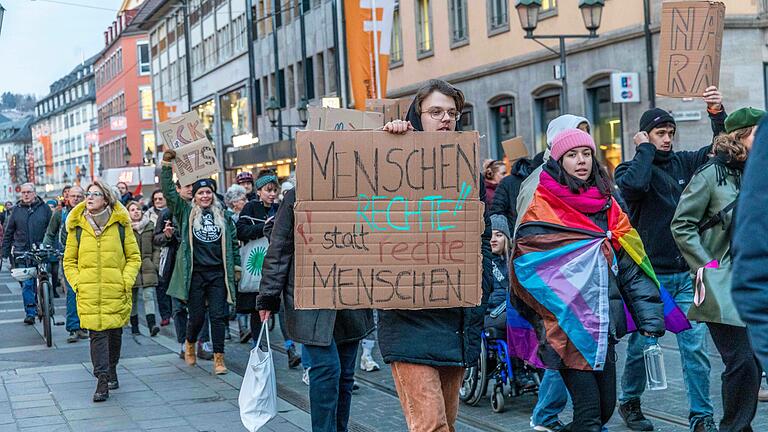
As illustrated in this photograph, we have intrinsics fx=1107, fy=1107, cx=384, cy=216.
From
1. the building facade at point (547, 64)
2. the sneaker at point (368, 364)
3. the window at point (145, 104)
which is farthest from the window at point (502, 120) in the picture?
the window at point (145, 104)

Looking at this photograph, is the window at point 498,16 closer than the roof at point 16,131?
Yes

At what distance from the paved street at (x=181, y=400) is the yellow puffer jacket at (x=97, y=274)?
0.67 metres

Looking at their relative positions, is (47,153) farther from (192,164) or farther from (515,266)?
(515,266)

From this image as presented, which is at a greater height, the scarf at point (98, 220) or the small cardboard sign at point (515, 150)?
the small cardboard sign at point (515, 150)

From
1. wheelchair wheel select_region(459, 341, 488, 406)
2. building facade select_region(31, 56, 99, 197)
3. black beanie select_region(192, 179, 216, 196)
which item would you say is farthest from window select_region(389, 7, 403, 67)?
building facade select_region(31, 56, 99, 197)

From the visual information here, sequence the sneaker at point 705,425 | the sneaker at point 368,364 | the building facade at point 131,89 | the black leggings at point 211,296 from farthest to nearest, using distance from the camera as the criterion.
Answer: the building facade at point 131,89
the black leggings at point 211,296
the sneaker at point 368,364
the sneaker at point 705,425

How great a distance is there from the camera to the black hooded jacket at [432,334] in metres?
4.97

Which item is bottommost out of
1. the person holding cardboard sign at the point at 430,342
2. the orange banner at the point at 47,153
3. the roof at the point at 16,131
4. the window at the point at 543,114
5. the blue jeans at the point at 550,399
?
the blue jeans at the point at 550,399

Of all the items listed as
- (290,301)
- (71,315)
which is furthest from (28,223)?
(290,301)

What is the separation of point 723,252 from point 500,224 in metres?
2.55

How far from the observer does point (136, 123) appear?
84.9 m

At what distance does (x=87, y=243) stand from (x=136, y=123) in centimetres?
7765

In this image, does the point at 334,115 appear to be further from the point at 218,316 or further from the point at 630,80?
the point at 630,80

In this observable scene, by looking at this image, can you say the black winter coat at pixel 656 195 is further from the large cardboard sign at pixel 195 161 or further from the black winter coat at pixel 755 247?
the large cardboard sign at pixel 195 161
